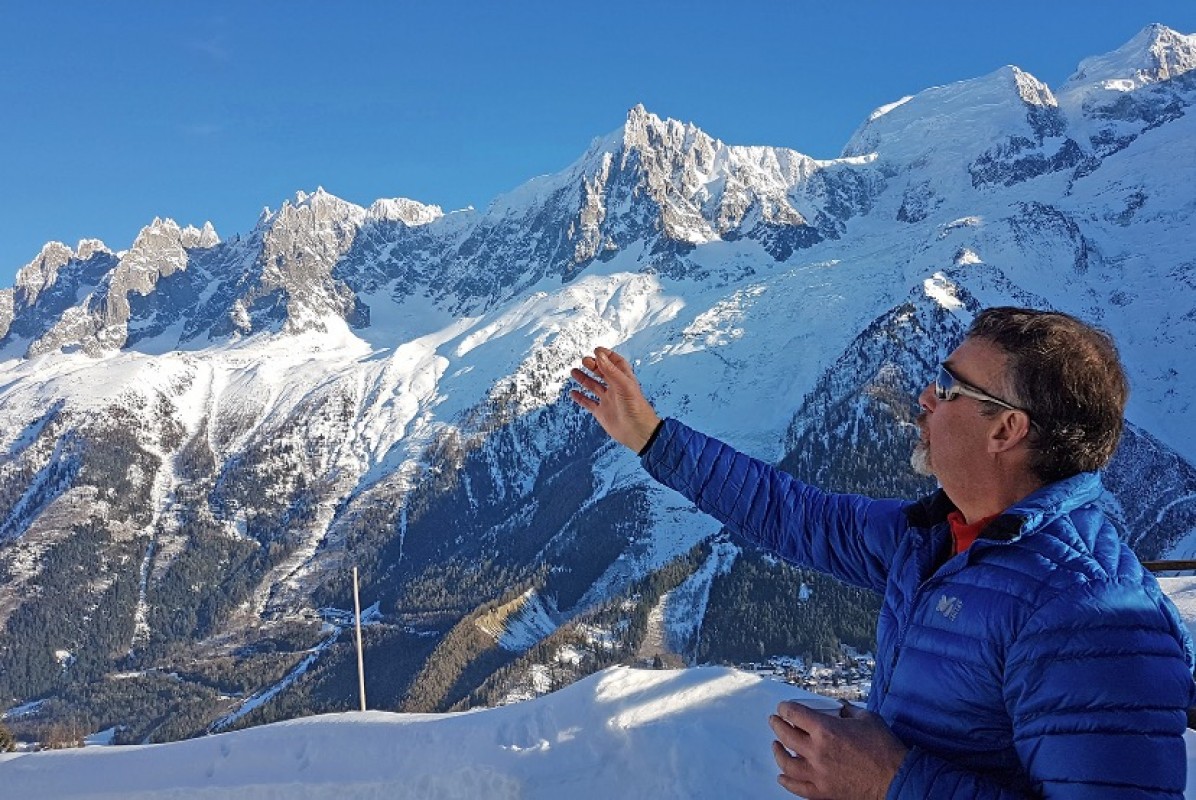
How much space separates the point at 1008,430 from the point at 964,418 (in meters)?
0.14

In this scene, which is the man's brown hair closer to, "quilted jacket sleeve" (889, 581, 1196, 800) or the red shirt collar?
the red shirt collar

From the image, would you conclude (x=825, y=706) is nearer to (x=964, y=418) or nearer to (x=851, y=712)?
(x=851, y=712)

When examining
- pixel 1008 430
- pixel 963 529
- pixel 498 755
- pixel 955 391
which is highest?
pixel 955 391

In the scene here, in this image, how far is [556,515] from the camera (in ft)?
642

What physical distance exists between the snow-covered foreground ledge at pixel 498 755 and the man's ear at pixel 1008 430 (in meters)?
4.30

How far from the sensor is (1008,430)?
7.86 feet

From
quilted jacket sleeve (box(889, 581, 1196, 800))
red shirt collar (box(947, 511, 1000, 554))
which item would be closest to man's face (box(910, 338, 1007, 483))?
red shirt collar (box(947, 511, 1000, 554))

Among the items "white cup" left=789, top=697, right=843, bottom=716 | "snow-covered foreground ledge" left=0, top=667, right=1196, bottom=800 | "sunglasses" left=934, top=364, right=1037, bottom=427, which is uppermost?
"sunglasses" left=934, top=364, right=1037, bottom=427

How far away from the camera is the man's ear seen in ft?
7.77

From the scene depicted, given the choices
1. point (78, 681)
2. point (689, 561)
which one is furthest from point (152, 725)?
point (689, 561)

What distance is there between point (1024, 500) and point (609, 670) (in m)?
5.18

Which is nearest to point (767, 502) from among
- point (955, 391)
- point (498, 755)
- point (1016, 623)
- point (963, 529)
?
point (963, 529)

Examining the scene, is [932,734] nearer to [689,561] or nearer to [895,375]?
[689,561]

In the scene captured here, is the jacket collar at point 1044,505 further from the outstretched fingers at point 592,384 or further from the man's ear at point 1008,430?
the outstretched fingers at point 592,384
